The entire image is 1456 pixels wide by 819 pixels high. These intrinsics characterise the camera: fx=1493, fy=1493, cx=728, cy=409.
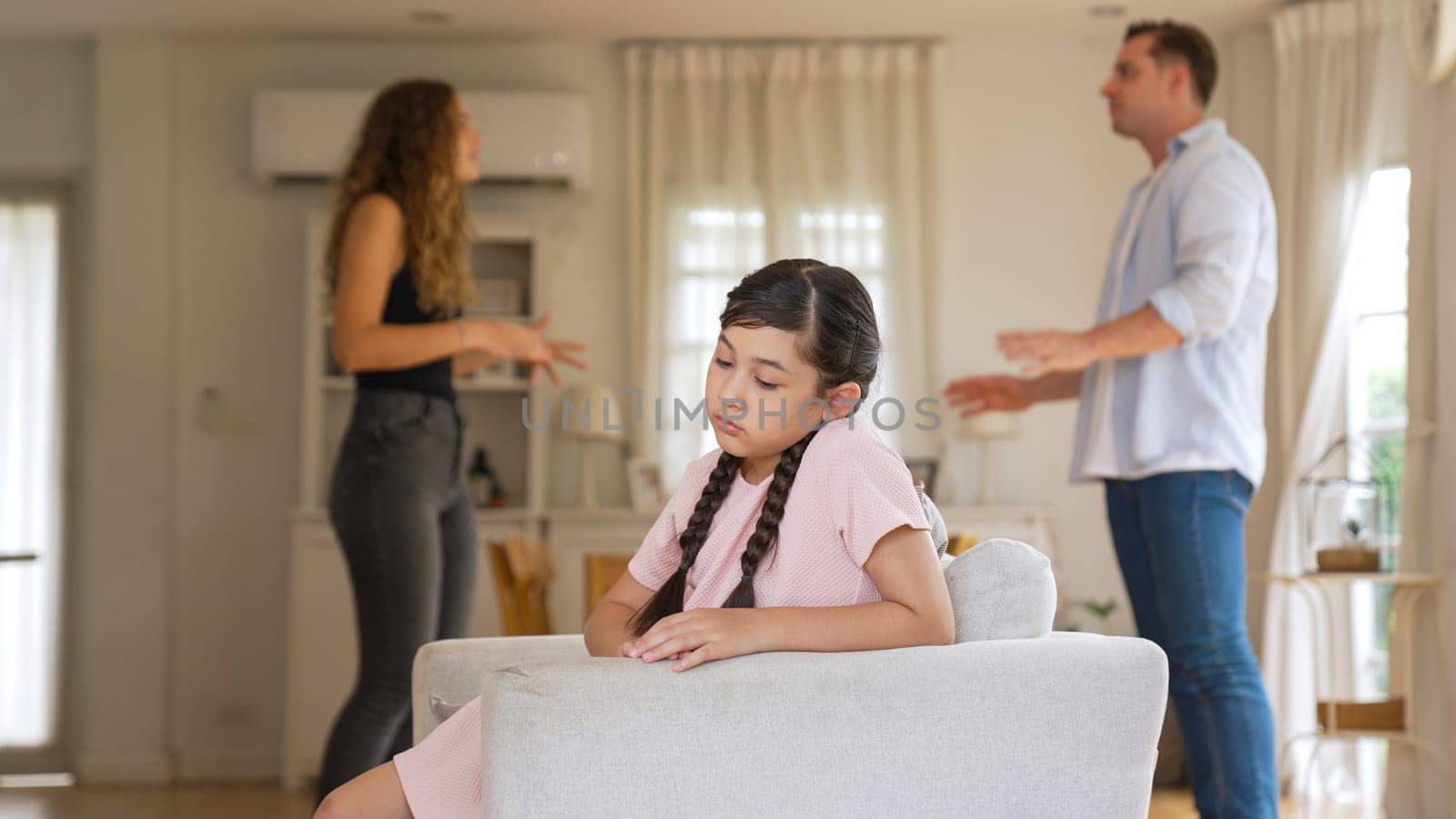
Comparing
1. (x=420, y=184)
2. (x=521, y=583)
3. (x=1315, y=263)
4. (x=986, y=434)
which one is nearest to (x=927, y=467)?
(x=986, y=434)

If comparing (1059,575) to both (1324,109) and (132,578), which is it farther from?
(132,578)

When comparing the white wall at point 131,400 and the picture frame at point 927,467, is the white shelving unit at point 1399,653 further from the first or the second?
the white wall at point 131,400

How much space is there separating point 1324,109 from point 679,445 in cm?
236

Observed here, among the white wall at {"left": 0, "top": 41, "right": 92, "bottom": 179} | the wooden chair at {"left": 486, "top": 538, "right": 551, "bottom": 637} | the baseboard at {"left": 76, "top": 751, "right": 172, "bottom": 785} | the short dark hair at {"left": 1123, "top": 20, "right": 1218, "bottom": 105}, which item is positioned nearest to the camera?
the short dark hair at {"left": 1123, "top": 20, "right": 1218, "bottom": 105}

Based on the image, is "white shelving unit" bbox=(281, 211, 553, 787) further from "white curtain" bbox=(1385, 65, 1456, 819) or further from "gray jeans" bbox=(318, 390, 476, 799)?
"white curtain" bbox=(1385, 65, 1456, 819)

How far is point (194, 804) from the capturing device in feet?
15.2

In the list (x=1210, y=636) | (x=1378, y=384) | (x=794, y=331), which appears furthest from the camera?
(x=1378, y=384)

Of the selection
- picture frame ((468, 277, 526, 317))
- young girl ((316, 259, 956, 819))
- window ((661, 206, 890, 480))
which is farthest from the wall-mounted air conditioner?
young girl ((316, 259, 956, 819))

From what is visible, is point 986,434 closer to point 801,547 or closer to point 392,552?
point 392,552

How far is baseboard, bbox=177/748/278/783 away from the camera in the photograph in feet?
17.1

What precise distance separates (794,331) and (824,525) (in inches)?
8.9

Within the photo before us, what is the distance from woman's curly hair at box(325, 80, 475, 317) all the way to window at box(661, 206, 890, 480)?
225 cm

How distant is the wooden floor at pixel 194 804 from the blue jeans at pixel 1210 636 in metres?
1.74

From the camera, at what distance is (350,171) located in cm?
294
